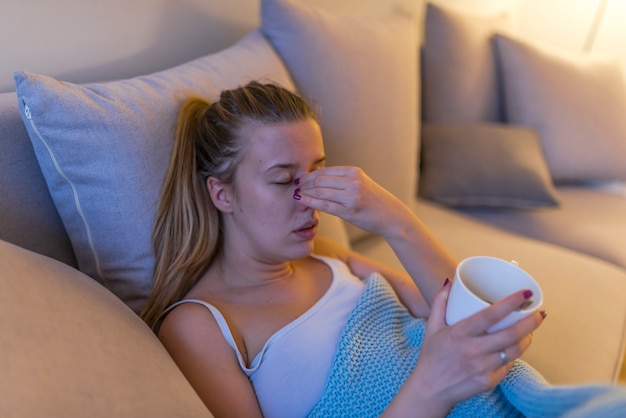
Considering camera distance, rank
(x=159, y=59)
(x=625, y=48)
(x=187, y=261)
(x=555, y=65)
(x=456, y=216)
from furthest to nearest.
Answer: (x=625, y=48)
(x=555, y=65)
(x=456, y=216)
(x=159, y=59)
(x=187, y=261)

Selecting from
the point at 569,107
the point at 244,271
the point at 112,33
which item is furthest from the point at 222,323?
the point at 569,107

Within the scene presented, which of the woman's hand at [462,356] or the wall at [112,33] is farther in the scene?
the wall at [112,33]

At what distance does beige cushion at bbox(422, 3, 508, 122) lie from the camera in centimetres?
194

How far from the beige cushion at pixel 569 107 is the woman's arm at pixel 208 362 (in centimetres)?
160

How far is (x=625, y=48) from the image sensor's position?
2.58m

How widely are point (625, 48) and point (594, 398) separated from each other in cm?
255

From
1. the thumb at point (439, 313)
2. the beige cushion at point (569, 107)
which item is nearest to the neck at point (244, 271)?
the thumb at point (439, 313)

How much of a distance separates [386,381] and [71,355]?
52cm

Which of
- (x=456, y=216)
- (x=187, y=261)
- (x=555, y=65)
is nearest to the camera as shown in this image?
(x=187, y=261)

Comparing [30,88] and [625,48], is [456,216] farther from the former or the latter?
[625,48]

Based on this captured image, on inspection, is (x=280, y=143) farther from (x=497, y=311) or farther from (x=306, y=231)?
(x=497, y=311)

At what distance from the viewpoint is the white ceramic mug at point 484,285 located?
2.07 feet

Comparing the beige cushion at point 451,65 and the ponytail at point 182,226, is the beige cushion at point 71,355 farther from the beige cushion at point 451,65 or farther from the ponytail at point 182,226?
the beige cushion at point 451,65

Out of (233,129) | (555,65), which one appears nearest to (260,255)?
(233,129)
